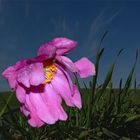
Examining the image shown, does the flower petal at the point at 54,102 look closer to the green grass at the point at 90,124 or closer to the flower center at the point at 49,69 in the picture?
the flower center at the point at 49,69

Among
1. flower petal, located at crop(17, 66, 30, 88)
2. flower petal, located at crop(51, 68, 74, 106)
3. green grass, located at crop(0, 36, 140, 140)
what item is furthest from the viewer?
green grass, located at crop(0, 36, 140, 140)

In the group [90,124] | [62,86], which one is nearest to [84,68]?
[62,86]

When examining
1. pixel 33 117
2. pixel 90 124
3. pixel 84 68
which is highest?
pixel 84 68

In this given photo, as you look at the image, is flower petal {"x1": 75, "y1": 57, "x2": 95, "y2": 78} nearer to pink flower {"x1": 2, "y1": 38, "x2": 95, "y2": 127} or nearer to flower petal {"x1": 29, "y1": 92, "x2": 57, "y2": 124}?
pink flower {"x1": 2, "y1": 38, "x2": 95, "y2": 127}

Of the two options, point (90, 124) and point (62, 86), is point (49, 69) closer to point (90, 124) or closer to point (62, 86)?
point (62, 86)

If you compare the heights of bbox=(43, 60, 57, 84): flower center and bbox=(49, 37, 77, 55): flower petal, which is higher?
bbox=(49, 37, 77, 55): flower petal

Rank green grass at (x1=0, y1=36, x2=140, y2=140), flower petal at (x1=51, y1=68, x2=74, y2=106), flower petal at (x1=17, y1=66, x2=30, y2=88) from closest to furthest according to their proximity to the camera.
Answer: flower petal at (x1=17, y1=66, x2=30, y2=88)
flower petal at (x1=51, y1=68, x2=74, y2=106)
green grass at (x1=0, y1=36, x2=140, y2=140)

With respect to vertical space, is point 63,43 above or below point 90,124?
above

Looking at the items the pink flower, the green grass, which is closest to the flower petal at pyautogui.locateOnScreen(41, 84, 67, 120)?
the pink flower
